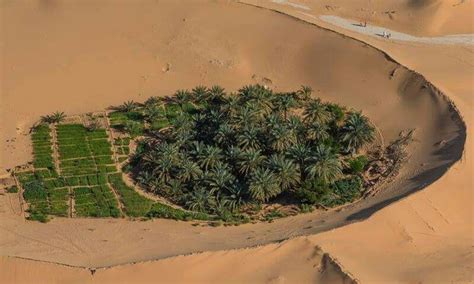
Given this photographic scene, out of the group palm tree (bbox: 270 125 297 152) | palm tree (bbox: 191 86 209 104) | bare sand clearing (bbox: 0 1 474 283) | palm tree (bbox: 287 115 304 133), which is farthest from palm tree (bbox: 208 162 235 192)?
palm tree (bbox: 191 86 209 104)

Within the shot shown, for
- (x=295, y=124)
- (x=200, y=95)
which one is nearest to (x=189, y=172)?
(x=295, y=124)

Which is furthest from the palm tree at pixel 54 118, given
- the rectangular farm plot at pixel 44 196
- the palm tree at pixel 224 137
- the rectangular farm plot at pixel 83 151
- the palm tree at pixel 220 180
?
the palm tree at pixel 220 180

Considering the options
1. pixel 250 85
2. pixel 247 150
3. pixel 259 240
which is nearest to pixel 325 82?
pixel 250 85

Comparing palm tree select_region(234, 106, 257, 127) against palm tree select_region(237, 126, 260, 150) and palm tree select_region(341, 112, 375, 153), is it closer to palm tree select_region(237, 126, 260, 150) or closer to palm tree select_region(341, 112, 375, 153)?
palm tree select_region(237, 126, 260, 150)

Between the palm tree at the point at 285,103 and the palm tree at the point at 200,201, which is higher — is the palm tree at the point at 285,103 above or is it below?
above

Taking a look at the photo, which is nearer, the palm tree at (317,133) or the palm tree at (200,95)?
the palm tree at (317,133)

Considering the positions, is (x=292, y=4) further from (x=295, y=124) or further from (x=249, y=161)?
(x=249, y=161)

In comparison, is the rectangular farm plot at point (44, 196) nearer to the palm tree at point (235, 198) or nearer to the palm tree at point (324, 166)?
the palm tree at point (235, 198)
